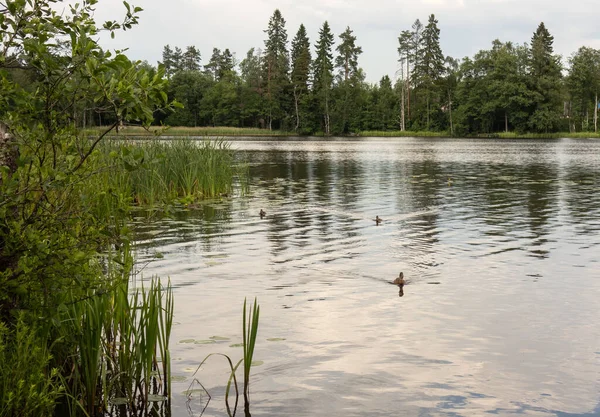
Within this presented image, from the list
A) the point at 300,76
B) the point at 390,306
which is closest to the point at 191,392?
the point at 390,306

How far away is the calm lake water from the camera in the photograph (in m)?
7.02

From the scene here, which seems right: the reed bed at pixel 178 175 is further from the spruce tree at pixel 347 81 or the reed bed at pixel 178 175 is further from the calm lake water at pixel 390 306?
the spruce tree at pixel 347 81

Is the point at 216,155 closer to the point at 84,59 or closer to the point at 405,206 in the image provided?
the point at 405,206

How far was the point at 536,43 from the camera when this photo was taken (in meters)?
118

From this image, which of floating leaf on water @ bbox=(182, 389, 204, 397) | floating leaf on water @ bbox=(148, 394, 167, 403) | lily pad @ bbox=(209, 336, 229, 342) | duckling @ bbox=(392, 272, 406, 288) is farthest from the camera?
duckling @ bbox=(392, 272, 406, 288)

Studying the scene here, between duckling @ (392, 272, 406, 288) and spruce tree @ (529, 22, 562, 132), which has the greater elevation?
spruce tree @ (529, 22, 562, 132)

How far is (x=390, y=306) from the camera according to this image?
10.1 metres

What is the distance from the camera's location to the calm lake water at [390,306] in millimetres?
7023

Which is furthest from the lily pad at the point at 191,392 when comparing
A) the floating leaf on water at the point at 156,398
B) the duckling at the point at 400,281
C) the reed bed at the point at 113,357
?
the duckling at the point at 400,281

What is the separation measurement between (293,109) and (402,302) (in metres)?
128

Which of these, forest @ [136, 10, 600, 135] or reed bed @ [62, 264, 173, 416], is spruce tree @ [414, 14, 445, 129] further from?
reed bed @ [62, 264, 173, 416]

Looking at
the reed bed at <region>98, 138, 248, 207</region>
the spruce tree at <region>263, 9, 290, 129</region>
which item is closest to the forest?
the spruce tree at <region>263, 9, 290, 129</region>

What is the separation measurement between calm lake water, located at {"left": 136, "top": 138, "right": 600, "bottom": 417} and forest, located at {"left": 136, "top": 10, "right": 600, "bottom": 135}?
106045mm

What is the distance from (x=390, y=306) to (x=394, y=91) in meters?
138
